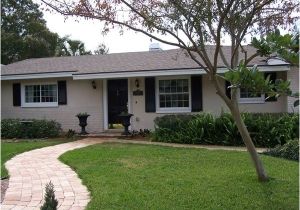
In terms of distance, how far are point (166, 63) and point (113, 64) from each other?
8.81 ft

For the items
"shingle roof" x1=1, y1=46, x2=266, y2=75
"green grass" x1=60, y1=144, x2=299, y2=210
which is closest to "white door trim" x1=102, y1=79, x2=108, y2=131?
"shingle roof" x1=1, y1=46, x2=266, y2=75

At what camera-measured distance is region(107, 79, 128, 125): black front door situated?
18297 mm

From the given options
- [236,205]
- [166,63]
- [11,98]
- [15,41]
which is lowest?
[236,205]

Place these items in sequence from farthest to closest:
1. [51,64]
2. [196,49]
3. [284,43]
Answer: [51,64]
[196,49]
[284,43]

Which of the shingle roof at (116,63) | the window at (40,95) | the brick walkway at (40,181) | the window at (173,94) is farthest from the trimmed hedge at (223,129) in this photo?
the window at (40,95)

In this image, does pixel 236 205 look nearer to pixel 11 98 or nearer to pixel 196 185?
pixel 196 185

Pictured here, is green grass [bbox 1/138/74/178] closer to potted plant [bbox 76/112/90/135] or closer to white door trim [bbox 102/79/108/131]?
potted plant [bbox 76/112/90/135]

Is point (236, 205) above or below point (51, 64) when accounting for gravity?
below

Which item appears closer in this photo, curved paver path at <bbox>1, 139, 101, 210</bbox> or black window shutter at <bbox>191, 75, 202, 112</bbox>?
curved paver path at <bbox>1, 139, 101, 210</bbox>

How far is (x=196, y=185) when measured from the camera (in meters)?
7.86

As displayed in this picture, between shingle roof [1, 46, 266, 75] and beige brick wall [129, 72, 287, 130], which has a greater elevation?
shingle roof [1, 46, 266, 75]

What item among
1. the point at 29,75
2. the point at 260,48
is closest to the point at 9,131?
the point at 29,75

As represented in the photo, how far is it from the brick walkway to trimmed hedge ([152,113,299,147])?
33.3 inches

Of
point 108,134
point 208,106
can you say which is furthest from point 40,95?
point 208,106
